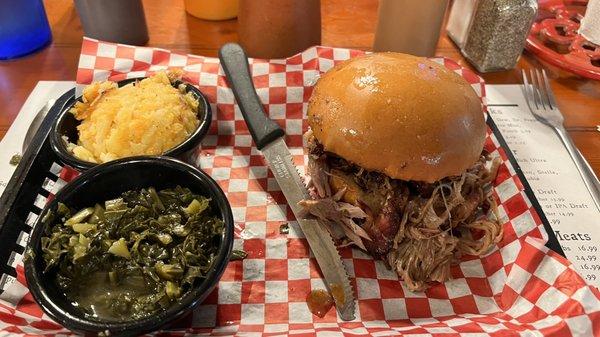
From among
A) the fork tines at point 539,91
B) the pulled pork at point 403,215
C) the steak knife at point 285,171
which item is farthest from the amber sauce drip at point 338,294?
the fork tines at point 539,91

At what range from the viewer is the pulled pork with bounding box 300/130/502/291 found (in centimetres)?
147

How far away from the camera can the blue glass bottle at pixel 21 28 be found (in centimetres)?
219

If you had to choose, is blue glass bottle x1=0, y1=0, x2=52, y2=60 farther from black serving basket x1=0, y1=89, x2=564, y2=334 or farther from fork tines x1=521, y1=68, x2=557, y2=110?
fork tines x1=521, y1=68, x2=557, y2=110

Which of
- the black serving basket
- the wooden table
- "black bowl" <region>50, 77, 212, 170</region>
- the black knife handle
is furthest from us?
the wooden table

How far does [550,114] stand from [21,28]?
2.65 m

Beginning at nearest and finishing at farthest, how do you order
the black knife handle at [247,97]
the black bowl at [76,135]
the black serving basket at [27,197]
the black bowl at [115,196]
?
the black bowl at [115,196] < the black serving basket at [27,197] < the black bowl at [76,135] < the black knife handle at [247,97]

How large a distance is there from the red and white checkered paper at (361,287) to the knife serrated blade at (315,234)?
6 cm

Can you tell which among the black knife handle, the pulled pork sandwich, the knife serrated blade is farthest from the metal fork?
the black knife handle

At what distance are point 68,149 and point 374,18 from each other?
6.46ft

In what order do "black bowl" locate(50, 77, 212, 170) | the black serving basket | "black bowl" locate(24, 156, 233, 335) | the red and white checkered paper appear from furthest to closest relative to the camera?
"black bowl" locate(50, 77, 212, 170) < the black serving basket < the red and white checkered paper < "black bowl" locate(24, 156, 233, 335)

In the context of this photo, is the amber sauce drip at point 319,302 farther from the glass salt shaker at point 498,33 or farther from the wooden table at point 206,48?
the glass salt shaker at point 498,33

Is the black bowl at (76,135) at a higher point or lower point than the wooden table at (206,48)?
higher

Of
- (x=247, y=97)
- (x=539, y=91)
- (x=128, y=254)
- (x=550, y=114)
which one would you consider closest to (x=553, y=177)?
(x=550, y=114)

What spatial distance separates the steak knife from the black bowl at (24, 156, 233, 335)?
31cm
